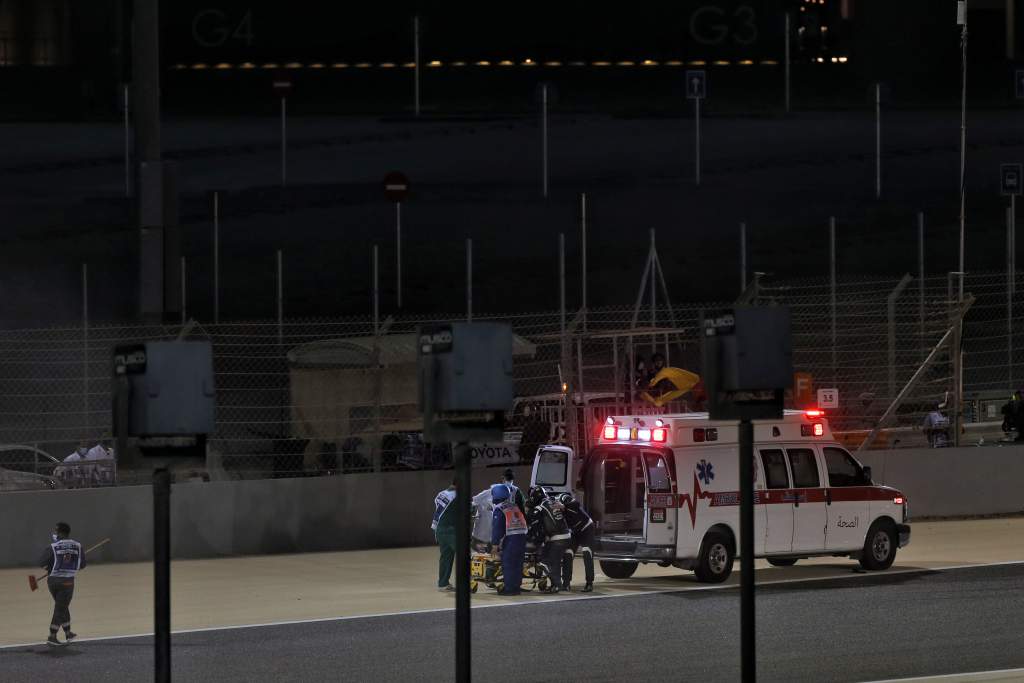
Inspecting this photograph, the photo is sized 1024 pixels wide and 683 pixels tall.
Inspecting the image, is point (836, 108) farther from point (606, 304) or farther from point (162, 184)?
point (162, 184)

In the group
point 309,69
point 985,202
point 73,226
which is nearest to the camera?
point 73,226

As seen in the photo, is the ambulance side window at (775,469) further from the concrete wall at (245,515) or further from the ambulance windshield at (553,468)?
the concrete wall at (245,515)

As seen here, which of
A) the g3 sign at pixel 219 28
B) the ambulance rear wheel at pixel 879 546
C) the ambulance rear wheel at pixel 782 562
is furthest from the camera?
the g3 sign at pixel 219 28

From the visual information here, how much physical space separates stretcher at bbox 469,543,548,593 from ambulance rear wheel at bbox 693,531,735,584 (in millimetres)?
1643

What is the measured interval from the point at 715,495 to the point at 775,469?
91 centimetres

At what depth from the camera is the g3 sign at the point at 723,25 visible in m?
46.8

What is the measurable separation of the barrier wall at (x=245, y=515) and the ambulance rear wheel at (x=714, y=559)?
4503mm

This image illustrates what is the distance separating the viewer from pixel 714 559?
18.5 m

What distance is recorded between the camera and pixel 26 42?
42.0m

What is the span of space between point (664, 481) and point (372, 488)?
485 centimetres

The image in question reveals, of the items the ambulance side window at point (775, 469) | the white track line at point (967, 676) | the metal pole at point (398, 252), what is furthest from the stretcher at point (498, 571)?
the metal pole at point (398, 252)

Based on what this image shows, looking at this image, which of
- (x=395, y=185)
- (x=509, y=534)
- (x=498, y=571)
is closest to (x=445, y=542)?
(x=498, y=571)

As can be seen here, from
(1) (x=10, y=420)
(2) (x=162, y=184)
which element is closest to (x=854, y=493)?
(2) (x=162, y=184)

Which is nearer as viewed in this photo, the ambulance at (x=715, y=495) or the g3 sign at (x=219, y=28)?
the ambulance at (x=715, y=495)
